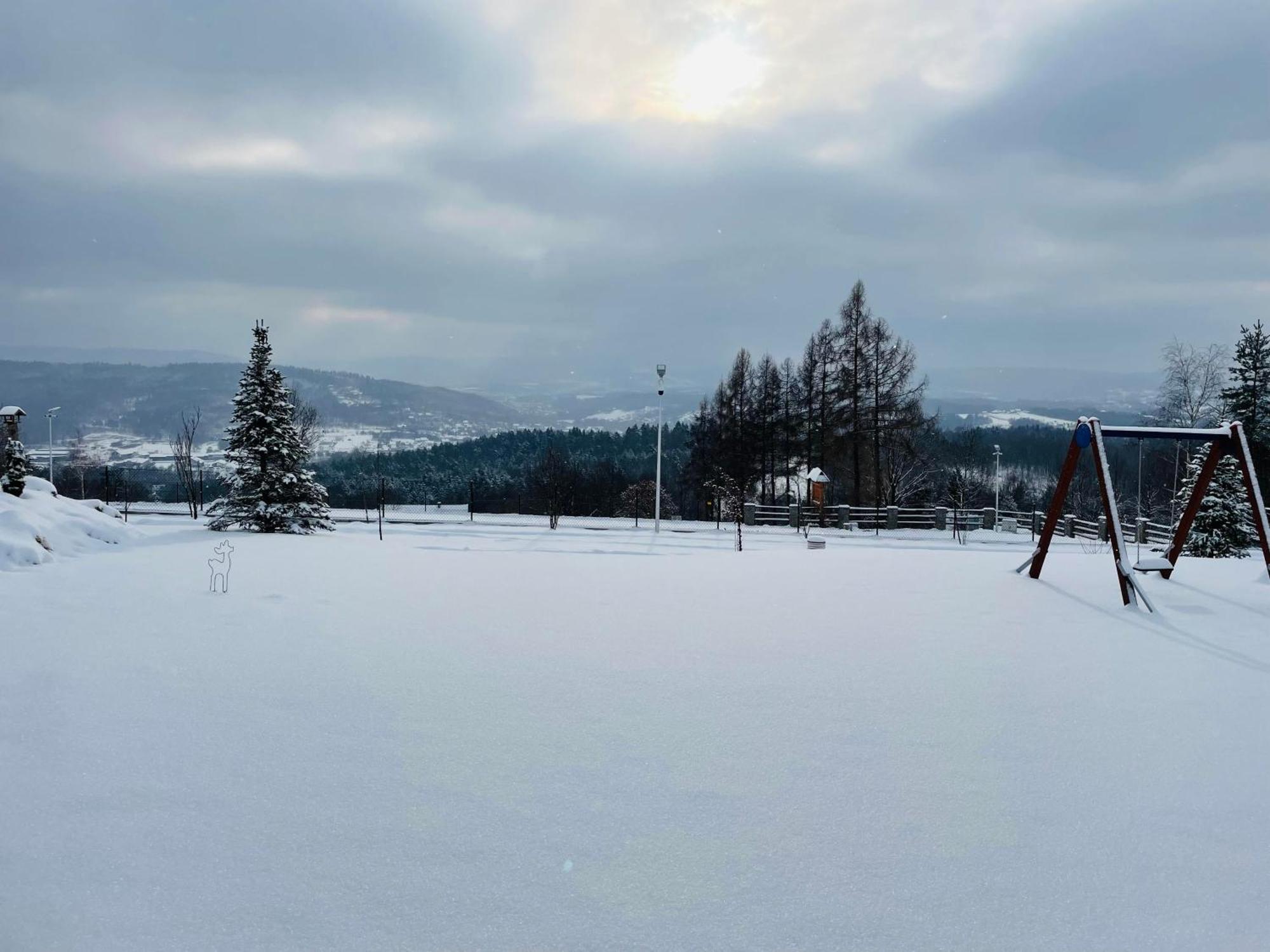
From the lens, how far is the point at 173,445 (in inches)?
1780

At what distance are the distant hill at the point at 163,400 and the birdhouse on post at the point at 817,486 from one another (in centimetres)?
11627

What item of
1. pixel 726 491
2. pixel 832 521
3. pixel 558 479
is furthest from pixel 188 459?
pixel 832 521

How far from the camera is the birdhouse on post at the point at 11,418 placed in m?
17.3

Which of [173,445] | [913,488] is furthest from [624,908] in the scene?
[173,445]

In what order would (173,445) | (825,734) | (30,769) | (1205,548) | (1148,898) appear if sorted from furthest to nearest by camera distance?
(173,445) < (1205,548) < (825,734) < (30,769) < (1148,898)

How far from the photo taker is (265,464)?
64.3 feet

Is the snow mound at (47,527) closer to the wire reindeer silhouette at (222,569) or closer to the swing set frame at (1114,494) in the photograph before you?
the wire reindeer silhouette at (222,569)

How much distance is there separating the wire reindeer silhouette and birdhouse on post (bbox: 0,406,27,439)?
26.0ft

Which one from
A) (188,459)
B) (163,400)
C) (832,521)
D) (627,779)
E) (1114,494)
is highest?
(163,400)

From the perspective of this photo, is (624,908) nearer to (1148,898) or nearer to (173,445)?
(1148,898)

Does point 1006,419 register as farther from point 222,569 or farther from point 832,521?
point 222,569

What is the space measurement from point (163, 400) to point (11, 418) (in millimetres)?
171281

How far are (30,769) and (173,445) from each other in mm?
48547

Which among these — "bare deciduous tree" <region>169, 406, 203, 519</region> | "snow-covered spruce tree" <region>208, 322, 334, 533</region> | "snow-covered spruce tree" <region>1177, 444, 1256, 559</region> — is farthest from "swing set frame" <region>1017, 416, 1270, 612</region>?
"bare deciduous tree" <region>169, 406, 203, 519</region>
